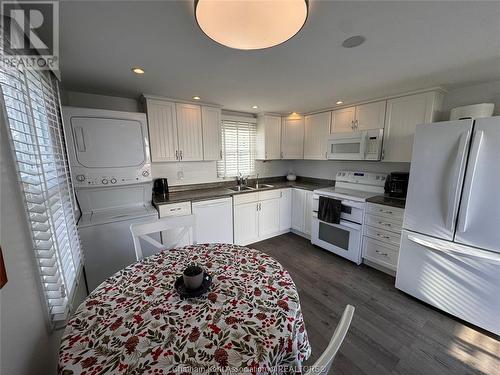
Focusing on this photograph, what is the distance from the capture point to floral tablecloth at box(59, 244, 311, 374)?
690mm

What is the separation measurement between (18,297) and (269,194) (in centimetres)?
289

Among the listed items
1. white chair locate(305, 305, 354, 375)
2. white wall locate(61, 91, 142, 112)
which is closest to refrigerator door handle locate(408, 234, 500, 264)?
white chair locate(305, 305, 354, 375)

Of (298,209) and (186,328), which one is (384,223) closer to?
(298,209)

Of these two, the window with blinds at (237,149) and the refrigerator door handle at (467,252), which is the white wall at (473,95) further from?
the window with blinds at (237,149)

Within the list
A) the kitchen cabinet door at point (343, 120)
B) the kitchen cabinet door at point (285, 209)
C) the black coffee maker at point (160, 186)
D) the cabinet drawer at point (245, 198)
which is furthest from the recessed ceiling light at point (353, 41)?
the black coffee maker at point (160, 186)

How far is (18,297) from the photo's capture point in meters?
0.78

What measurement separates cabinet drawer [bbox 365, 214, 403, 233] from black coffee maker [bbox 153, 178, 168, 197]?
278 cm

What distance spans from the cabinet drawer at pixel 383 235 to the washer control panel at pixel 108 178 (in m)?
2.85

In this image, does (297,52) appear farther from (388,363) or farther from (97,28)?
(388,363)

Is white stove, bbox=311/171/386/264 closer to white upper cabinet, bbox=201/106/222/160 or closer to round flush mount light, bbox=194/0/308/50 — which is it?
white upper cabinet, bbox=201/106/222/160

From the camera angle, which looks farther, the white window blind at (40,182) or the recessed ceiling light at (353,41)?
A: the recessed ceiling light at (353,41)

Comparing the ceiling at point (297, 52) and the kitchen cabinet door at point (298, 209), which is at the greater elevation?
the ceiling at point (297, 52)

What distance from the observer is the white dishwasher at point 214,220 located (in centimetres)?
272

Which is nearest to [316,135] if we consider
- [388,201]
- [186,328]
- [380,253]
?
[388,201]
